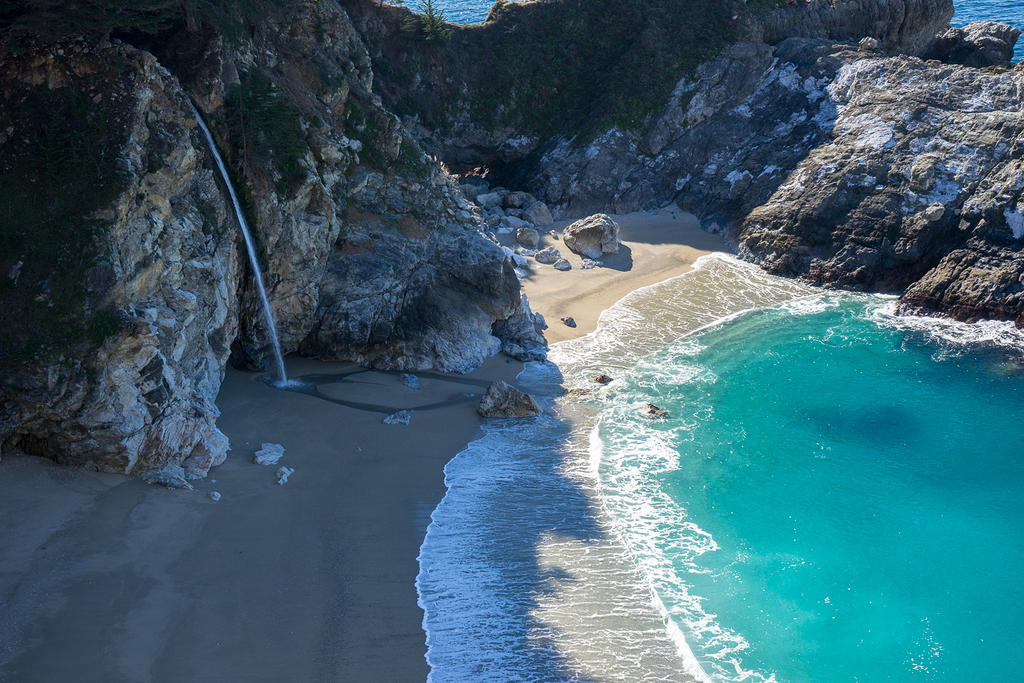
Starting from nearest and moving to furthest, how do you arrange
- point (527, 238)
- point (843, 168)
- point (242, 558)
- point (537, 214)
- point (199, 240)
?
point (242, 558), point (199, 240), point (843, 168), point (527, 238), point (537, 214)

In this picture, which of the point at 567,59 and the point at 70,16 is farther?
the point at 567,59

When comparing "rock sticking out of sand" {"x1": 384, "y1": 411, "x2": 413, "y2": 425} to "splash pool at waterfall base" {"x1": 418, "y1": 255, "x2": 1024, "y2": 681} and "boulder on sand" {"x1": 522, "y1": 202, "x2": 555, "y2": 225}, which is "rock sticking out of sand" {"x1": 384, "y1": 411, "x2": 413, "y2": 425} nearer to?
"splash pool at waterfall base" {"x1": 418, "y1": 255, "x2": 1024, "y2": 681}

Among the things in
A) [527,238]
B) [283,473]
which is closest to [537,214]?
[527,238]

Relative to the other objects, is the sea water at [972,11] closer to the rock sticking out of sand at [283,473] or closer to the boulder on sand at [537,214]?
the boulder on sand at [537,214]

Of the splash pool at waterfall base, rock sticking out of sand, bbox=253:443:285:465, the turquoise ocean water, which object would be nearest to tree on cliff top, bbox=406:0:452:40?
the splash pool at waterfall base

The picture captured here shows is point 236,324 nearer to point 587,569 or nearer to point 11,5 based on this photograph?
point 11,5

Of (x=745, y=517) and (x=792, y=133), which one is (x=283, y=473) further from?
(x=792, y=133)

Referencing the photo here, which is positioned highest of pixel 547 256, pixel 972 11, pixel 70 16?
pixel 972 11

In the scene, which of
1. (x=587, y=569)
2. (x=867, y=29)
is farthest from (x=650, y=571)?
(x=867, y=29)
